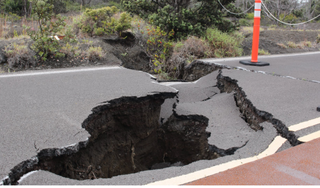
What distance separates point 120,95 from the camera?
14.2 feet

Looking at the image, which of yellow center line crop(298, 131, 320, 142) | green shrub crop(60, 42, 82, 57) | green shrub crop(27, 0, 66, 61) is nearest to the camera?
yellow center line crop(298, 131, 320, 142)

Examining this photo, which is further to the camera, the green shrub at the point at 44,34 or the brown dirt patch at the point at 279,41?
the brown dirt patch at the point at 279,41

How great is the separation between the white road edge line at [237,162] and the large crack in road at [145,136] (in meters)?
0.15

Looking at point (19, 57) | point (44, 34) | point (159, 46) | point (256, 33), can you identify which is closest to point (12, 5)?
point (44, 34)

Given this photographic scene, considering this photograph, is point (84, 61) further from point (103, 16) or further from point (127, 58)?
point (103, 16)

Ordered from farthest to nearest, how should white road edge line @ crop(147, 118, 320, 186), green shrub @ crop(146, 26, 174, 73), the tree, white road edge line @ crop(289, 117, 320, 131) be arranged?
the tree, green shrub @ crop(146, 26, 174, 73), white road edge line @ crop(289, 117, 320, 131), white road edge line @ crop(147, 118, 320, 186)

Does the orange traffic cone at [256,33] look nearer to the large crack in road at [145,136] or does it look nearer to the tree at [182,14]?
the large crack in road at [145,136]

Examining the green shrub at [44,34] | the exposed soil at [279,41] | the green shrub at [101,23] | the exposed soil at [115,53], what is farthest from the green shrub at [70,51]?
the exposed soil at [279,41]

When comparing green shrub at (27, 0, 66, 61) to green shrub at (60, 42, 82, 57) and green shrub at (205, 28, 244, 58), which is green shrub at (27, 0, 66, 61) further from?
green shrub at (205, 28, 244, 58)

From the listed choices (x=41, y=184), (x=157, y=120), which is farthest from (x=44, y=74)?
(x=41, y=184)

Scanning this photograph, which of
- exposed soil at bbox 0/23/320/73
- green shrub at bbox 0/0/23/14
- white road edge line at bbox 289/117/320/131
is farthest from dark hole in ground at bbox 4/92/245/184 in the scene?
green shrub at bbox 0/0/23/14

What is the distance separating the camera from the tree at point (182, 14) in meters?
10.2

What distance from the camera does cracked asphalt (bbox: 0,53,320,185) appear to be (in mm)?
2598

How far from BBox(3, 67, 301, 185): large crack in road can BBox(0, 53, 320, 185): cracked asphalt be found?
12 cm
